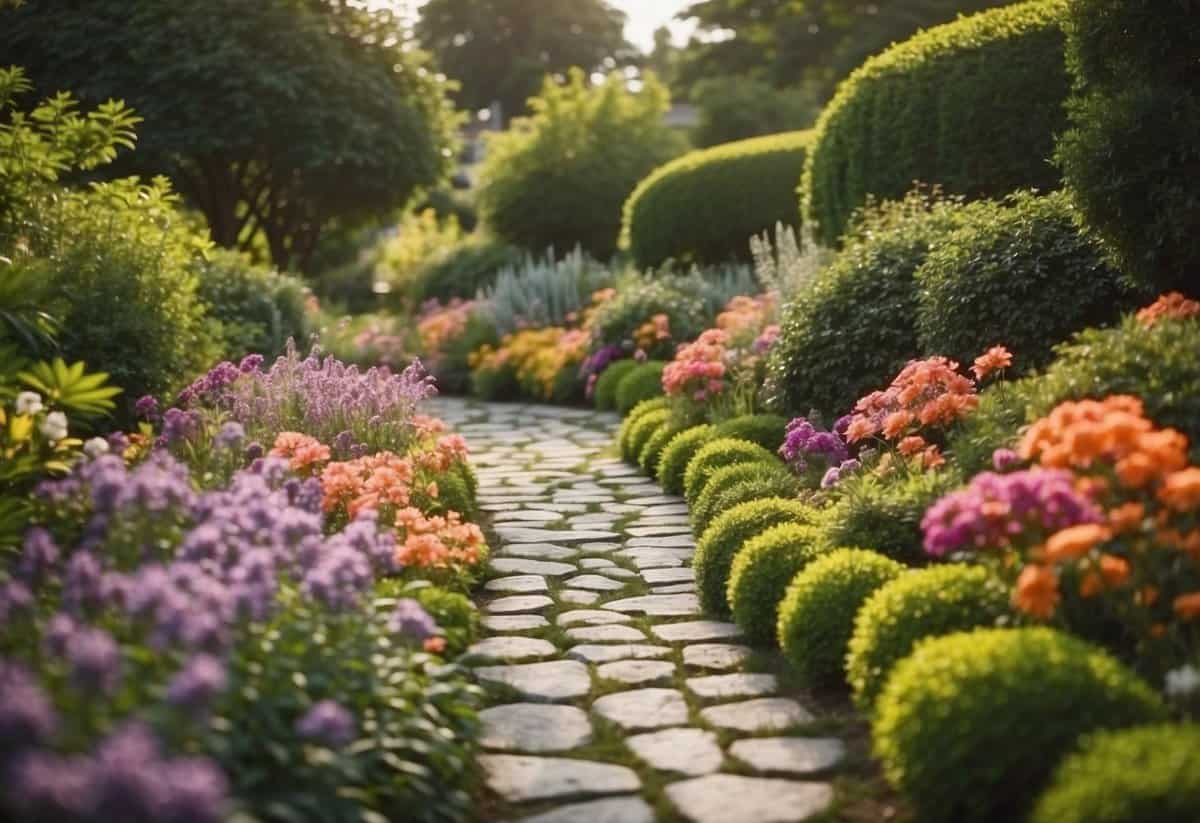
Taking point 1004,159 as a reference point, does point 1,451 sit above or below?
below

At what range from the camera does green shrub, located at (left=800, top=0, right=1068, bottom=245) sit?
8047 mm

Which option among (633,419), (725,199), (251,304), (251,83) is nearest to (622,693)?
(633,419)

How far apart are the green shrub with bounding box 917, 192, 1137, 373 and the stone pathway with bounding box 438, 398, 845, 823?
5.83ft

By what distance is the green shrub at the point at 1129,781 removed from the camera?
8.05ft

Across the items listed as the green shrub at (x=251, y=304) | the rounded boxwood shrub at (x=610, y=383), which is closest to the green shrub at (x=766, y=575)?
the green shrub at (x=251, y=304)

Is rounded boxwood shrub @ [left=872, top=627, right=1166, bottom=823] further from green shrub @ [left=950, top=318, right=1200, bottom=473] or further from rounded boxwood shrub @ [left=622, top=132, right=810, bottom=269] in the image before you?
rounded boxwood shrub @ [left=622, top=132, right=810, bottom=269]

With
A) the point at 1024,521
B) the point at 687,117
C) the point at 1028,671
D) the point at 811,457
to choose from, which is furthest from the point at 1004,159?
the point at 687,117

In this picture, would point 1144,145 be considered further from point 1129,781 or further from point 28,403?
point 28,403

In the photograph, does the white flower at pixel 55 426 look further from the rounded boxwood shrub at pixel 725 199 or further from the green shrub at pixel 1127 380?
the rounded boxwood shrub at pixel 725 199

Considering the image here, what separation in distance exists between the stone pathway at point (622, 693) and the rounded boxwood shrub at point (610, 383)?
13.5 feet

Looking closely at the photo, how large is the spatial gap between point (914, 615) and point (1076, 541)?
721mm

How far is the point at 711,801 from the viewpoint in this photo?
319 centimetres

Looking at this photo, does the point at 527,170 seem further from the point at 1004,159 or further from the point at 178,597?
the point at 178,597

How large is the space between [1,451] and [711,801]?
2.76 metres
